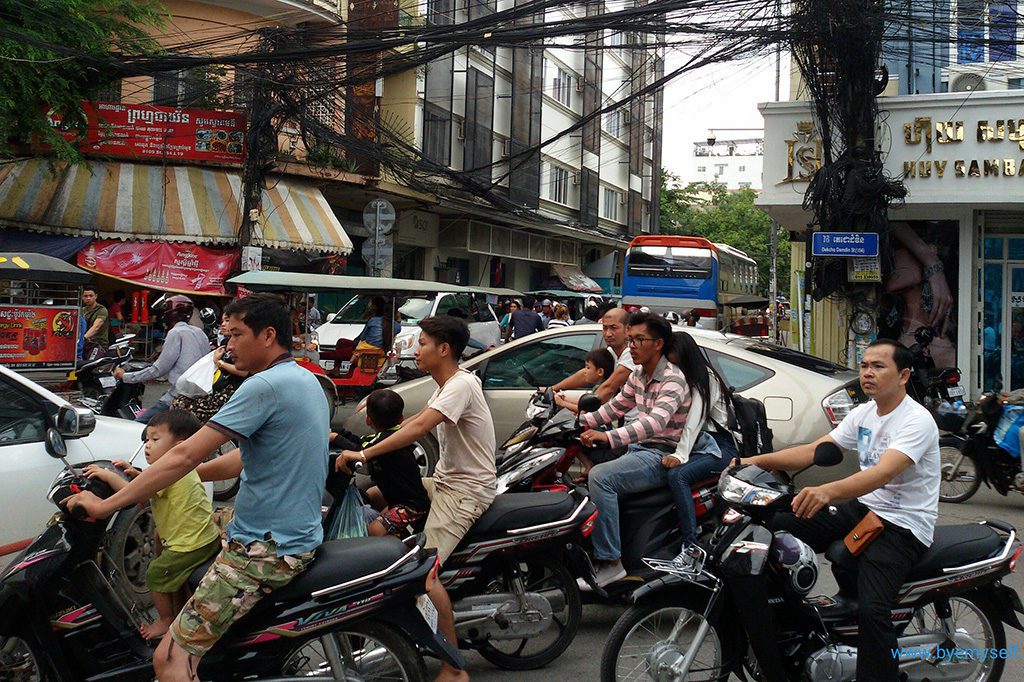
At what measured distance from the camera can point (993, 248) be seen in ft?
48.3

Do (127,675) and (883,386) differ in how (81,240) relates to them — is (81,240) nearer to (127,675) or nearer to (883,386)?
(127,675)

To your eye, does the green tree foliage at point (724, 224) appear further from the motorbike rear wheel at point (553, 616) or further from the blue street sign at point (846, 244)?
the motorbike rear wheel at point (553, 616)

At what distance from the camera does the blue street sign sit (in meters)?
12.8

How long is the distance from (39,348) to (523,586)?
7.99 m

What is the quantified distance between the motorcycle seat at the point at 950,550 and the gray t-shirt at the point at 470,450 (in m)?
1.54

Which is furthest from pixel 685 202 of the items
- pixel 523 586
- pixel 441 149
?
pixel 523 586

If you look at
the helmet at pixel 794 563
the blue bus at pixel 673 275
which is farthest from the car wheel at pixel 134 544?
the blue bus at pixel 673 275

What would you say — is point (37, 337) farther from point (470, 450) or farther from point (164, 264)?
point (470, 450)

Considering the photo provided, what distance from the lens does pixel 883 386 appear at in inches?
150

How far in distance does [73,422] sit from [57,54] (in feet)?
35.3

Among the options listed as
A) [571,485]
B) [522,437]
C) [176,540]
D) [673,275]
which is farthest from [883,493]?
[673,275]

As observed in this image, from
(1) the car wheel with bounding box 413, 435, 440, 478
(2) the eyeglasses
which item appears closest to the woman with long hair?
(2) the eyeglasses

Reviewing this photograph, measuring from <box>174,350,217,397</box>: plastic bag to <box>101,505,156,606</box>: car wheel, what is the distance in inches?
94.9

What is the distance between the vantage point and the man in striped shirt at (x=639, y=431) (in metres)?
4.85
